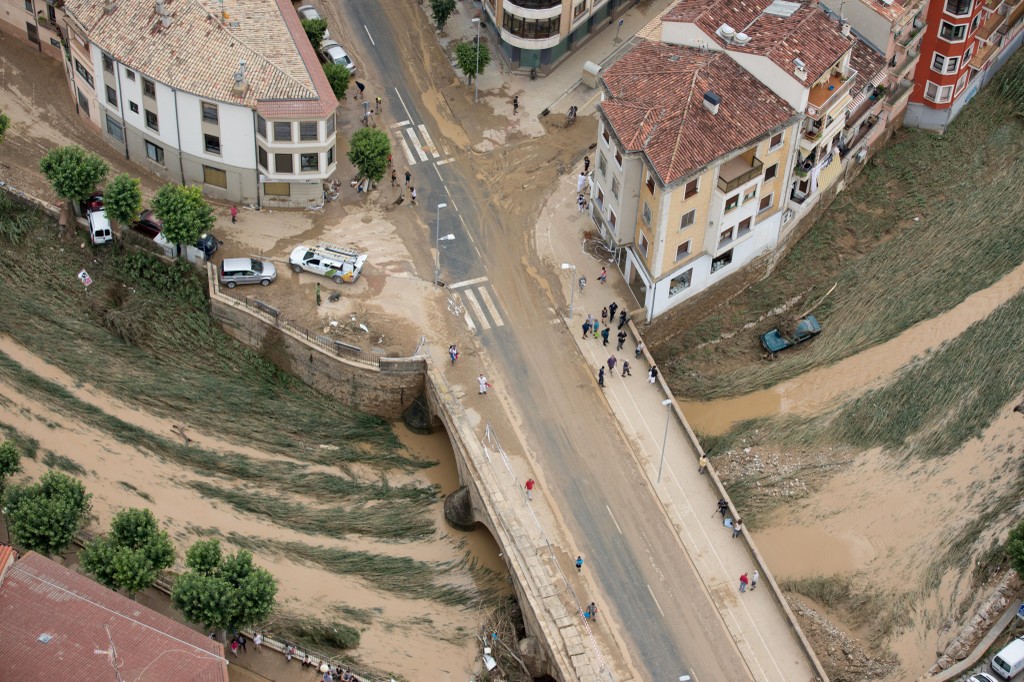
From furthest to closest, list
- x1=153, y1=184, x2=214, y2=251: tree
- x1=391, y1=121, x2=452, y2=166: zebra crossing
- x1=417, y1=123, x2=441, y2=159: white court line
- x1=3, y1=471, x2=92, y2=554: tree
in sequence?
x1=417, y1=123, x2=441, y2=159: white court line < x1=391, y1=121, x2=452, y2=166: zebra crossing < x1=153, y1=184, x2=214, y2=251: tree < x1=3, y1=471, x2=92, y2=554: tree

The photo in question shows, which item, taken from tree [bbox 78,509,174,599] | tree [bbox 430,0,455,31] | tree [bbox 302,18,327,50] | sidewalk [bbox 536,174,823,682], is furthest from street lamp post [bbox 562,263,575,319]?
tree [bbox 78,509,174,599]

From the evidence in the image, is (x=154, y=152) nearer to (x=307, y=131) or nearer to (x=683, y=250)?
(x=307, y=131)

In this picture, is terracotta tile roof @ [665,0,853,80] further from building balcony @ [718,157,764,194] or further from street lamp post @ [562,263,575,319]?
street lamp post @ [562,263,575,319]

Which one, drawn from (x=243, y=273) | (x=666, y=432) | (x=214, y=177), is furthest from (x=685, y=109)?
(x=214, y=177)

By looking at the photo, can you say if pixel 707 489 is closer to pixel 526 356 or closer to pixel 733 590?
pixel 733 590

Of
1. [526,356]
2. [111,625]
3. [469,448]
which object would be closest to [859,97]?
[526,356]
